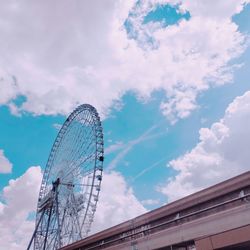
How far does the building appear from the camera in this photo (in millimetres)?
13992

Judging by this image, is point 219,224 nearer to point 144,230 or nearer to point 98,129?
point 144,230

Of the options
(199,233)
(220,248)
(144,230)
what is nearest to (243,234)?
(220,248)

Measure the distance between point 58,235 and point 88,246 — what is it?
11400mm

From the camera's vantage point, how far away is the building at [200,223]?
45.9ft

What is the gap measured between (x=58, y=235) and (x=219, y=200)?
23970 millimetres

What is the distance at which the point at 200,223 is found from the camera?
1565cm

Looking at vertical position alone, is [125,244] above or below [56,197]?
below

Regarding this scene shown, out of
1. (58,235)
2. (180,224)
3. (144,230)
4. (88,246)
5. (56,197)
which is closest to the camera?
(180,224)

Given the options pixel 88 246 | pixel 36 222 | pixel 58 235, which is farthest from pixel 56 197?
pixel 88 246

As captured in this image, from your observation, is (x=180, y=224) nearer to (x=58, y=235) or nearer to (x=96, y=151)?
(x=96, y=151)

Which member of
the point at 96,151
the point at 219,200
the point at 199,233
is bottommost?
the point at 199,233

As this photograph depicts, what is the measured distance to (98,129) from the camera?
35.8 meters

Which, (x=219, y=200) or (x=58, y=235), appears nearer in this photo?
(x=219, y=200)

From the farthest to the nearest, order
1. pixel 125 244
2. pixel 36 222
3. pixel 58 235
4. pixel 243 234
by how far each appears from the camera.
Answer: pixel 36 222 < pixel 58 235 < pixel 125 244 < pixel 243 234
